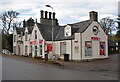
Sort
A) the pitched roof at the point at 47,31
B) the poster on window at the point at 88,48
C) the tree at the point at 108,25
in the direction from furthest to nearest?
the tree at the point at 108,25 < the pitched roof at the point at 47,31 < the poster on window at the point at 88,48

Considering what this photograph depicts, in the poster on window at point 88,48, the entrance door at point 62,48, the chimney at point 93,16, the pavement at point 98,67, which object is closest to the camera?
the pavement at point 98,67

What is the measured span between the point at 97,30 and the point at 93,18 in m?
2.22

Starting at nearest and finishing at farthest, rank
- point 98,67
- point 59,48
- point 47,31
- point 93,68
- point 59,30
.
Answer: point 93,68, point 98,67, point 59,48, point 47,31, point 59,30

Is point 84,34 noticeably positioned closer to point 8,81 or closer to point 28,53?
point 28,53

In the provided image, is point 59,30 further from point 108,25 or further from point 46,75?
point 108,25

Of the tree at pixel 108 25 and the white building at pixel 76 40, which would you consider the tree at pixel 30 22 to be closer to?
the tree at pixel 108 25

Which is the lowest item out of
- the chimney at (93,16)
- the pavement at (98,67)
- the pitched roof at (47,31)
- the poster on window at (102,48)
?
the pavement at (98,67)

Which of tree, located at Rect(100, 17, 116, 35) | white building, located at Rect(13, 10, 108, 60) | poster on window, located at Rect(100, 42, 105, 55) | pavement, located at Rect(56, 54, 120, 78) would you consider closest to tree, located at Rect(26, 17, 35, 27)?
tree, located at Rect(100, 17, 116, 35)

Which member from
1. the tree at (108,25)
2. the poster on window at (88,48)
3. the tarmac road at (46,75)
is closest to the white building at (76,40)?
the poster on window at (88,48)

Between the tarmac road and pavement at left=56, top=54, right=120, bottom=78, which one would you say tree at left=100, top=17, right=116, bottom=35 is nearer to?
pavement at left=56, top=54, right=120, bottom=78

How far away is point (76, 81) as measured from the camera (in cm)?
926

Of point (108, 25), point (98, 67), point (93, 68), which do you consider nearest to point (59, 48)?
point (98, 67)

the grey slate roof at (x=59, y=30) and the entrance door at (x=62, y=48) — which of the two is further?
the entrance door at (x=62, y=48)

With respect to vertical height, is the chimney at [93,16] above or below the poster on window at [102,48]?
above
